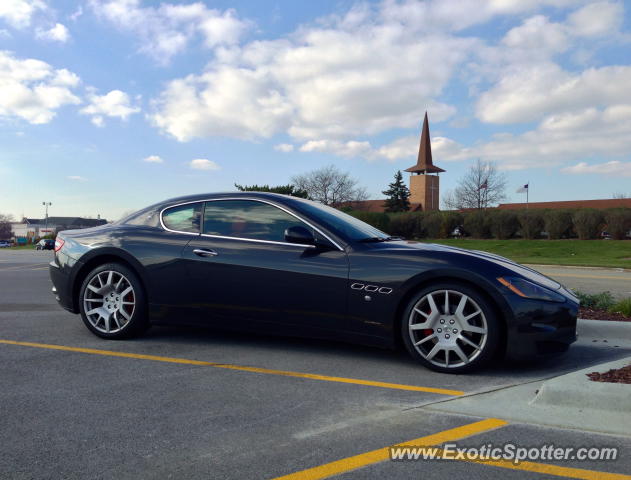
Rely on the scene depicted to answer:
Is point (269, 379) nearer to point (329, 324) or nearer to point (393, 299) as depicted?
point (329, 324)

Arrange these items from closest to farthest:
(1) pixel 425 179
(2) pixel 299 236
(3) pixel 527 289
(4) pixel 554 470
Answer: (4) pixel 554 470
(3) pixel 527 289
(2) pixel 299 236
(1) pixel 425 179

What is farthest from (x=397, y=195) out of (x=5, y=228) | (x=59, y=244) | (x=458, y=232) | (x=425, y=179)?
(x=5, y=228)

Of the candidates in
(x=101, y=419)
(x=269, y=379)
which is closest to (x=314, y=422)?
(x=269, y=379)

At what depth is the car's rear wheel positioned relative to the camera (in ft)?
13.5

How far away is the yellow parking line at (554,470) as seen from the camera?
248 cm

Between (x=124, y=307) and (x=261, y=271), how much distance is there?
5.03 ft

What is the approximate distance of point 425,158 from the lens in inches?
3979

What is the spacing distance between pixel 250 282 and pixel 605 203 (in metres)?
92.8

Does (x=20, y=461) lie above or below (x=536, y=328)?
below

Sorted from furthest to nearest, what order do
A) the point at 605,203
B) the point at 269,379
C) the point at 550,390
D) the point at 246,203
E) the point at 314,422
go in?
the point at 605,203 → the point at 246,203 → the point at 269,379 → the point at 550,390 → the point at 314,422

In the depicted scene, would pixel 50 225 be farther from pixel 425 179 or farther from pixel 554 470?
pixel 554 470

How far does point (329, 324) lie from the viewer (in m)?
4.53

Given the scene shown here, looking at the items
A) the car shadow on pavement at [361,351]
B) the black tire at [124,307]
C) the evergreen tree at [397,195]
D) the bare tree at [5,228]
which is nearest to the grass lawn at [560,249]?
the car shadow on pavement at [361,351]

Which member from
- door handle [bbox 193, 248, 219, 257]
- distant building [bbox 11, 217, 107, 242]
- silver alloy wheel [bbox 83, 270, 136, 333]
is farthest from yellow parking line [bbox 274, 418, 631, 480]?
distant building [bbox 11, 217, 107, 242]
